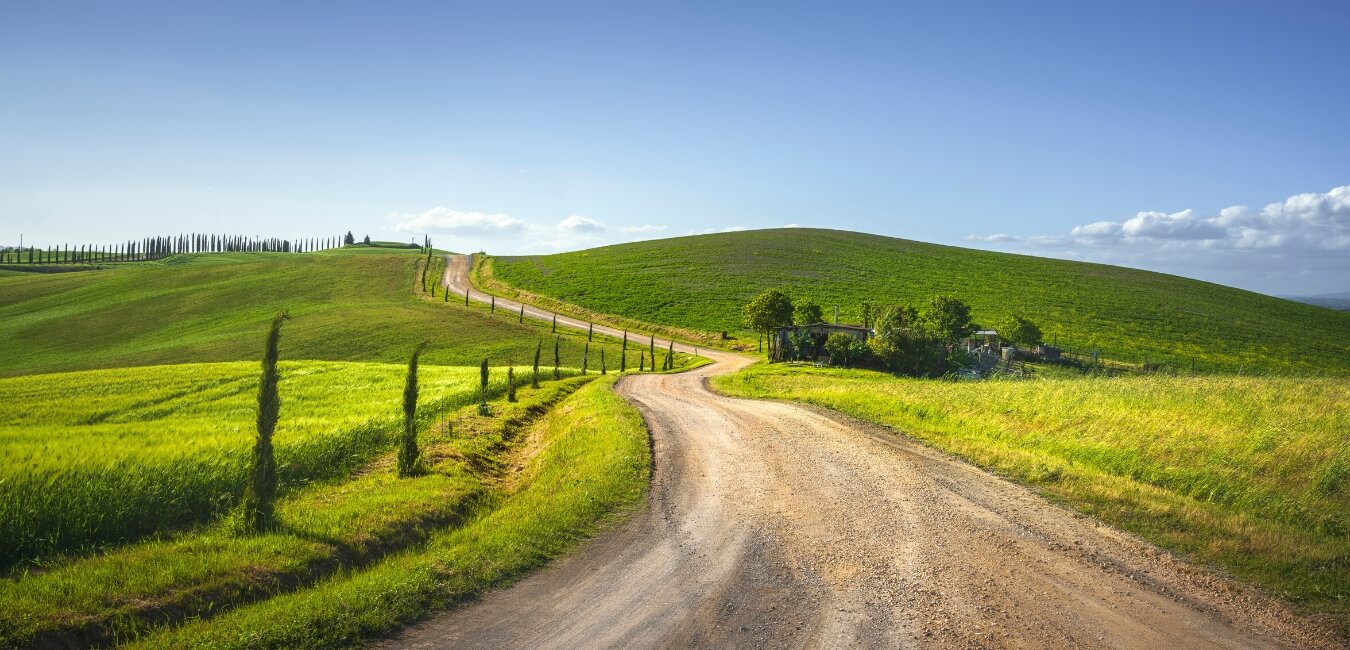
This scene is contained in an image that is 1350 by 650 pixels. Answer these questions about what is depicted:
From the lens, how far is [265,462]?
11703mm

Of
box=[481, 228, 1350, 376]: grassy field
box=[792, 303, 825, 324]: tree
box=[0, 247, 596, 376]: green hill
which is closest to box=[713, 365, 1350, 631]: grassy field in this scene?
box=[0, 247, 596, 376]: green hill

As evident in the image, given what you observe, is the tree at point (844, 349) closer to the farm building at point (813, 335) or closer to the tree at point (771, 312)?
the farm building at point (813, 335)

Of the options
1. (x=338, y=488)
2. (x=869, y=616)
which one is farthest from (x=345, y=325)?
(x=869, y=616)

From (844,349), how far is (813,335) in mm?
4707

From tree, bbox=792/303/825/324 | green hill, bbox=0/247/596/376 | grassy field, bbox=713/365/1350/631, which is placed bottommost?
green hill, bbox=0/247/596/376

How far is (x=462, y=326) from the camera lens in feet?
230

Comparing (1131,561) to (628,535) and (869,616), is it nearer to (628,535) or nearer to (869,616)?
(869,616)

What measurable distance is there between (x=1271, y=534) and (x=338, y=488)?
1686 cm

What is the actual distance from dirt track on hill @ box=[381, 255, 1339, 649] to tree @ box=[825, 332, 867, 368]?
135 feet

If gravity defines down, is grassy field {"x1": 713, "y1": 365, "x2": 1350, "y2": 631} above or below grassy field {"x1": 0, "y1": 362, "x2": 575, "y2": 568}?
above

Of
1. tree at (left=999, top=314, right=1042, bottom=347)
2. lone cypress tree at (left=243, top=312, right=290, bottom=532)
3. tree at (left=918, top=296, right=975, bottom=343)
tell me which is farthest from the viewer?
tree at (left=999, top=314, right=1042, bottom=347)

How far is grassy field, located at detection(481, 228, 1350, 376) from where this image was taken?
78.8 meters

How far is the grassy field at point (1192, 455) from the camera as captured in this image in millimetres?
10680

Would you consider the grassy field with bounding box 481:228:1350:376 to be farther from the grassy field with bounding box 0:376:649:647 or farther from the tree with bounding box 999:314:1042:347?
the grassy field with bounding box 0:376:649:647
